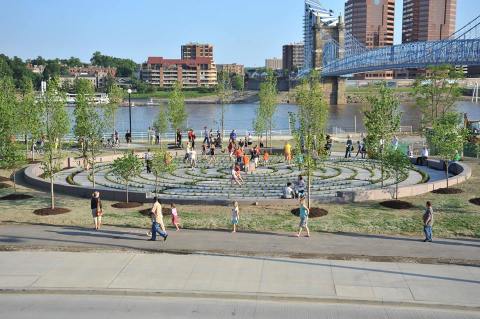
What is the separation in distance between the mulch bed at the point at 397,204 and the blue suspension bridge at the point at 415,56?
64.6 metres

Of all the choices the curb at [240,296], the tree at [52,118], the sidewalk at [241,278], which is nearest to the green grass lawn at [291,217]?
the tree at [52,118]

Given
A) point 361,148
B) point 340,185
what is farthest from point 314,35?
point 340,185

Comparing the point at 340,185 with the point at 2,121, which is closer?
the point at 2,121

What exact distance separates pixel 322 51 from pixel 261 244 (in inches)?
6074

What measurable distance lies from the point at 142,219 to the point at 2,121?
8220mm

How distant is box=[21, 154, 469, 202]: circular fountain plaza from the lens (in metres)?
22.3

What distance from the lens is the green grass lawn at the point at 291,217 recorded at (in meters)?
17.9

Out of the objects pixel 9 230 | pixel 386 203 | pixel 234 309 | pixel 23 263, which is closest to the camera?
pixel 234 309

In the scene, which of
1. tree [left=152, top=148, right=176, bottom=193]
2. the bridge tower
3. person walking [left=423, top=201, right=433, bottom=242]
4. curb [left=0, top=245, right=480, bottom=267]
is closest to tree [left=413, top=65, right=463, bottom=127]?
tree [left=152, top=148, right=176, bottom=193]

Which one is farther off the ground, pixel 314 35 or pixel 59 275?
pixel 314 35

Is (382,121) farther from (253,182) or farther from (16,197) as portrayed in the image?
(16,197)

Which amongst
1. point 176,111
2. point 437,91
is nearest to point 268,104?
point 176,111

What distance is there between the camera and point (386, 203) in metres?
21.1

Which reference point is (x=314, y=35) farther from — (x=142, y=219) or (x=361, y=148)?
→ (x=142, y=219)
